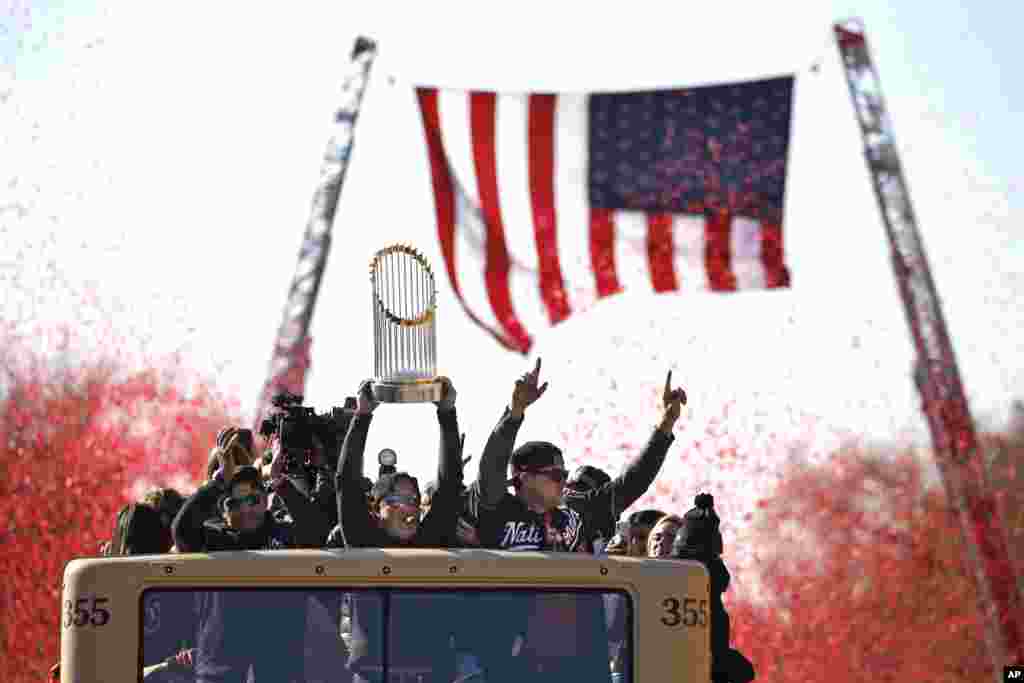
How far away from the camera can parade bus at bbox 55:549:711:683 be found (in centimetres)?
874

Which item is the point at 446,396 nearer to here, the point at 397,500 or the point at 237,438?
the point at 397,500

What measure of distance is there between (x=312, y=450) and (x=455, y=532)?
5.24 feet

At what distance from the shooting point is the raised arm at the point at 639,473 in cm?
1116

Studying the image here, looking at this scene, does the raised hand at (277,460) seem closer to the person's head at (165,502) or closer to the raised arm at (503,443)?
the person's head at (165,502)

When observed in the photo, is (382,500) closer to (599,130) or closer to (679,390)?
(679,390)

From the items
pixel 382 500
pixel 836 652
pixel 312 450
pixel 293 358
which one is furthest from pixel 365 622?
pixel 836 652

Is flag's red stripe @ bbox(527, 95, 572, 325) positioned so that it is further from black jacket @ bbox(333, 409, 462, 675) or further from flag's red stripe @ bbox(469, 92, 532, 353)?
black jacket @ bbox(333, 409, 462, 675)

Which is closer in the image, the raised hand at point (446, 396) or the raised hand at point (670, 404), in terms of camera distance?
the raised hand at point (446, 396)

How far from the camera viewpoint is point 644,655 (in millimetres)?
8812

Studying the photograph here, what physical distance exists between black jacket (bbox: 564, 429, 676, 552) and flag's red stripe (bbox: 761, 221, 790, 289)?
1705 cm

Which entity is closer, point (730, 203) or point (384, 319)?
point (384, 319)

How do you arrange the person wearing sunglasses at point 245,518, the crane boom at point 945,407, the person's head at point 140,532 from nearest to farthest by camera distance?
the person wearing sunglasses at point 245,518 < the person's head at point 140,532 < the crane boom at point 945,407

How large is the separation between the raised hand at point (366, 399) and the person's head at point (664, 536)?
2.26 metres

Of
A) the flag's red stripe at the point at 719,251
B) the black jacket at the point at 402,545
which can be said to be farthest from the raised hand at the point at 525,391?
the flag's red stripe at the point at 719,251
